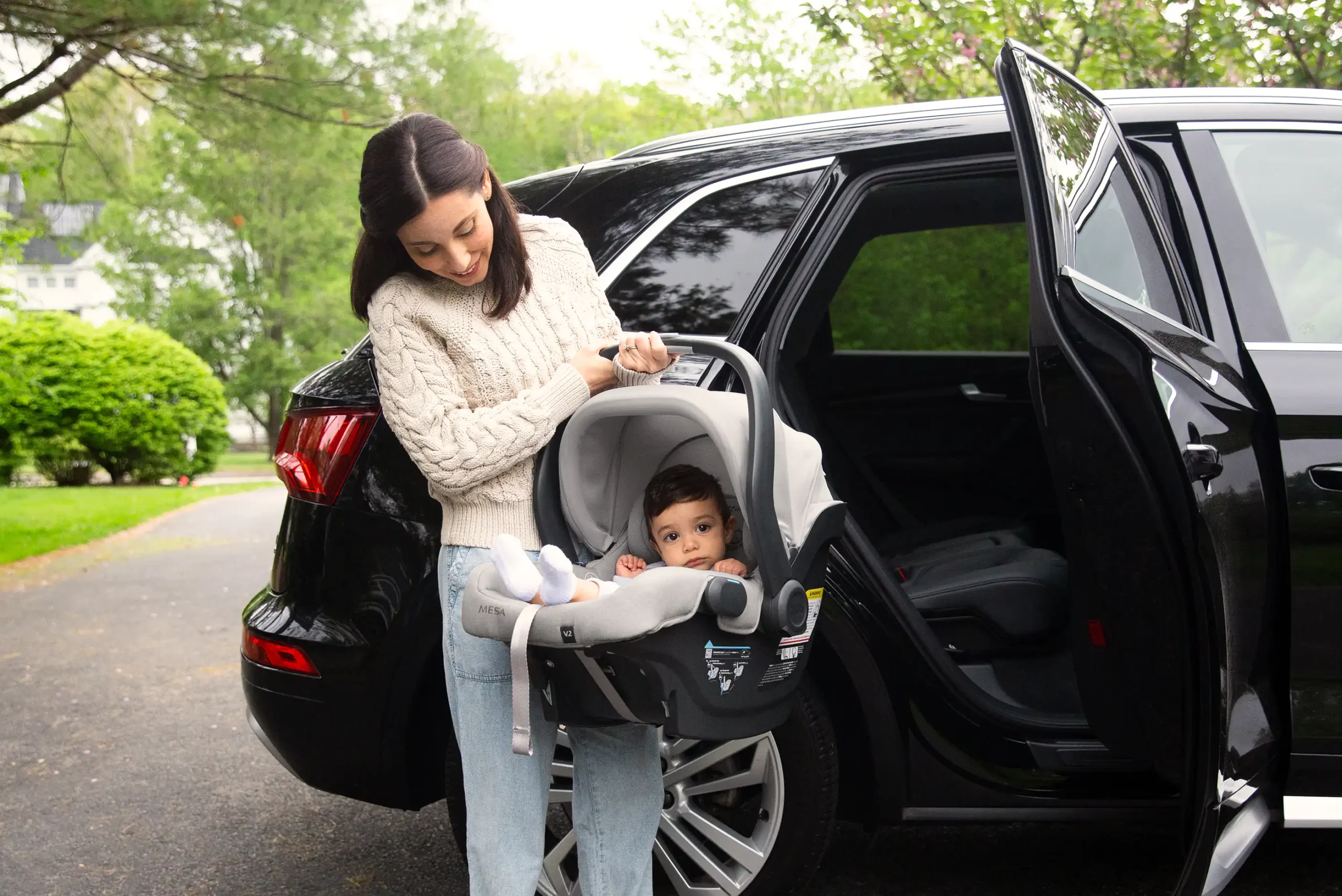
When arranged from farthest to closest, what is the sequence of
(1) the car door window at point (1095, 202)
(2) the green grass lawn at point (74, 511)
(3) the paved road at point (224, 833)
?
1. (2) the green grass lawn at point (74, 511)
2. (3) the paved road at point (224, 833)
3. (1) the car door window at point (1095, 202)

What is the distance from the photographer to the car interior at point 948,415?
2.98 m

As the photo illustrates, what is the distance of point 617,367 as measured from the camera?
205cm

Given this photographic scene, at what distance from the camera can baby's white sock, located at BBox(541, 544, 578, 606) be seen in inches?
70.6

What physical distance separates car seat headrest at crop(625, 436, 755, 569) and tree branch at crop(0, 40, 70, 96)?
7.09 metres

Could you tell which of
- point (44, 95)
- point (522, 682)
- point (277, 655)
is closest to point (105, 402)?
point (44, 95)

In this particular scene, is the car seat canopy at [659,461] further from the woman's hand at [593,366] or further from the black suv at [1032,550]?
the black suv at [1032,550]

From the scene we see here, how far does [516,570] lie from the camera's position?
1.80m

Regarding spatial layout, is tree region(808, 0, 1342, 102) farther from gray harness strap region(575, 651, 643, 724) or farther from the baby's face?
gray harness strap region(575, 651, 643, 724)

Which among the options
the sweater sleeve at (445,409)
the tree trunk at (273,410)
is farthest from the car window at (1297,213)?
the tree trunk at (273,410)

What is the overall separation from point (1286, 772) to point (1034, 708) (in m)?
0.58

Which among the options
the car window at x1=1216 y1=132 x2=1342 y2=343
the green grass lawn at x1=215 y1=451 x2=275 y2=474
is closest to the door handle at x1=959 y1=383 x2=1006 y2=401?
the car window at x1=1216 y1=132 x2=1342 y2=343

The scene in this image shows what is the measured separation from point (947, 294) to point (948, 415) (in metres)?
0.95

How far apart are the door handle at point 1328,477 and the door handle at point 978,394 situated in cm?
178

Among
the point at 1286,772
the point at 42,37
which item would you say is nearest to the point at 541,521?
the point at 1286,772
